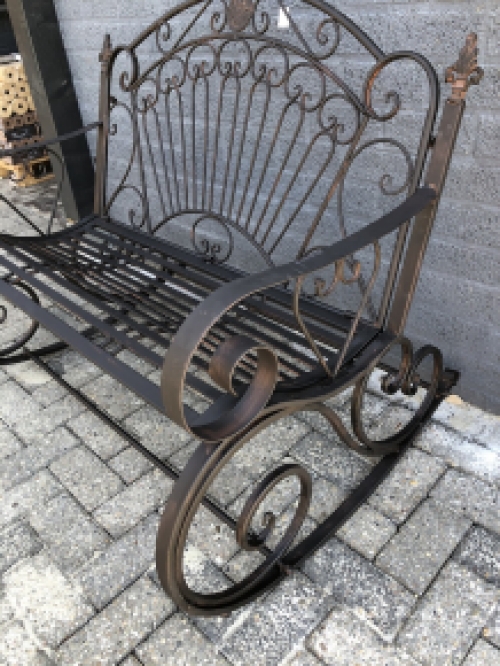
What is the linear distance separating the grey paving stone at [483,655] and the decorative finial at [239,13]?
168cm

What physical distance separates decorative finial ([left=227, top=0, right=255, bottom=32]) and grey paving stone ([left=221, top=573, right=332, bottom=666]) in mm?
1508

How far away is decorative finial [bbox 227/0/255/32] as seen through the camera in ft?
5.26

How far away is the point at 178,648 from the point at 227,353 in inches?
30.9

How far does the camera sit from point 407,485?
5.33 ft

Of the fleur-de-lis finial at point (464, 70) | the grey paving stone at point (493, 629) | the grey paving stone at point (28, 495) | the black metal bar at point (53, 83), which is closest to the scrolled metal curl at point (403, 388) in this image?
the grey paving stone at point (493, 629)

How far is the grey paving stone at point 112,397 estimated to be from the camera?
6.49 ft

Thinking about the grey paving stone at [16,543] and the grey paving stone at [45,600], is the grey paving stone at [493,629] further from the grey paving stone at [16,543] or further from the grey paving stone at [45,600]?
the grey paving stone at [16,543]

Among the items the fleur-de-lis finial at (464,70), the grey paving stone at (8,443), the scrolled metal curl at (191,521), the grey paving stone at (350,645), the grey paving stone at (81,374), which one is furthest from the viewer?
the grey paving stone at (81,374)

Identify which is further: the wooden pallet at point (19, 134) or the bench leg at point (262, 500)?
the wooden pallet at point (19, 134)

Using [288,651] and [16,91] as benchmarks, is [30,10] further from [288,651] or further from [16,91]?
[288,651]

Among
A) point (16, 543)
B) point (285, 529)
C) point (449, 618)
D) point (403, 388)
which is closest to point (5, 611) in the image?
point (16, 543)

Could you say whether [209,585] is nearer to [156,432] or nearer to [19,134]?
[156,432]

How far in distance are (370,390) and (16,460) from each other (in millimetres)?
1187

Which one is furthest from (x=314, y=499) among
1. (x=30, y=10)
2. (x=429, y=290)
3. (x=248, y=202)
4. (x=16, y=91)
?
(x=16, y=91)
